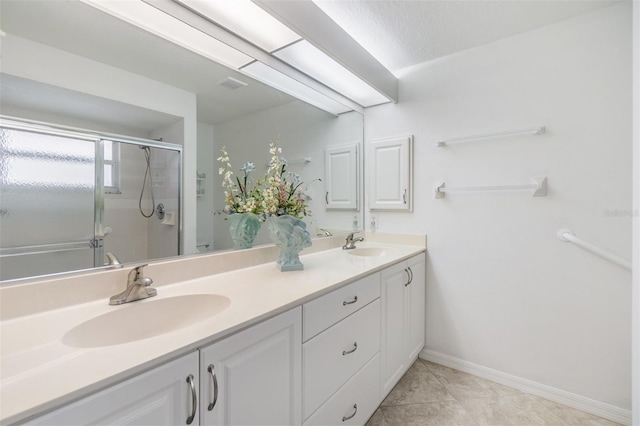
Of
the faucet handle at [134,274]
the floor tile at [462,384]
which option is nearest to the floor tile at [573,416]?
the floor tile at [462,384]

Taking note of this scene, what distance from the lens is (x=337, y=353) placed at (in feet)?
3.97

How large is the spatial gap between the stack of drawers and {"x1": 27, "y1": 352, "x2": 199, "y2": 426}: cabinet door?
0.45 m

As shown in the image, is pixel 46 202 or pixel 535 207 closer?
pixel 46 202

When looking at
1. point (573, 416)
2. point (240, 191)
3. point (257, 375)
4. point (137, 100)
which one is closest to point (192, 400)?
point (257, 375)

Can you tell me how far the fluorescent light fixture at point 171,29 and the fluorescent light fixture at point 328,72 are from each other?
274 millimetres

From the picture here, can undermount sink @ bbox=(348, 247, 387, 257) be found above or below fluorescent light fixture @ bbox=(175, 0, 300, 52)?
below

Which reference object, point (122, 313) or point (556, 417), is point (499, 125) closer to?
point (556, 417)

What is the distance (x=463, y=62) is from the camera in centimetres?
198

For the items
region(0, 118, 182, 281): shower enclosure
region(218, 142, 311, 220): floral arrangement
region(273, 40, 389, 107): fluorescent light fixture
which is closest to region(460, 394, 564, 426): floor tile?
region(218, 142, 311, 220): floral arrangement

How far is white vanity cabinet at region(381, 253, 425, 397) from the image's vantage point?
161cm

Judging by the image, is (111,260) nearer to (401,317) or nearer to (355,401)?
(355,401)

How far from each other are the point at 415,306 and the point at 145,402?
5.79 ft

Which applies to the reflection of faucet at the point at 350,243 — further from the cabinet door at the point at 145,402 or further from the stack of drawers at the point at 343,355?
the cabinet door at the point at 145,402

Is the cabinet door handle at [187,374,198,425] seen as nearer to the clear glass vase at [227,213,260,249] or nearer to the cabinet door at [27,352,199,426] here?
the cabinet door at [27,352,199,426]
